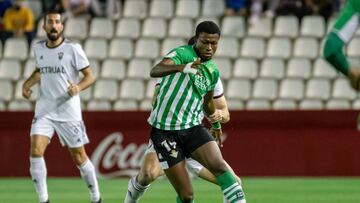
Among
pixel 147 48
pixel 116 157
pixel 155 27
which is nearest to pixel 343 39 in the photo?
pixel 116 157

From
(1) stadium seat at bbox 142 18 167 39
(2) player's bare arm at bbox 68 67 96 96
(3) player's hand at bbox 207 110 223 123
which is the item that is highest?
(3) player's hand at bbox 207 110 223 123

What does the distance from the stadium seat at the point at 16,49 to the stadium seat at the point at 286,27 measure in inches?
198

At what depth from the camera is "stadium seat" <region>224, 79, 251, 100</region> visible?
20.6m

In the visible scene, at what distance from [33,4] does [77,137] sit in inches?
419

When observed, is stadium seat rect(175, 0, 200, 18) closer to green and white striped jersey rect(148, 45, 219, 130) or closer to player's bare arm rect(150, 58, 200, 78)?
green and white striped jersey rect(148, 45, 219, 130)

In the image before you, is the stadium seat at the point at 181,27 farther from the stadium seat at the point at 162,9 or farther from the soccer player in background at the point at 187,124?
the soccer player in background at the point at 187,124

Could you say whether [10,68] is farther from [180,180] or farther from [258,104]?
[180,180]

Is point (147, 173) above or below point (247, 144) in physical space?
above

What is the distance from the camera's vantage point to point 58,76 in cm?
1266

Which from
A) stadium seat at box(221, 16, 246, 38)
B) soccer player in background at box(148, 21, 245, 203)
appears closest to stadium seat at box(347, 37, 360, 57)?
stadium seat at box(221, 16, 246, 38)

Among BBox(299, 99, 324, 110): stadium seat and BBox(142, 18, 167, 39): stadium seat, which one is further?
BBox(142, 18, 167, 39): stadium seat

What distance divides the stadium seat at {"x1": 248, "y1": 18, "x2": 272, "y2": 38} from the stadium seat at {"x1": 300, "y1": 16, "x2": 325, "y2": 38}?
Result: 2.25ft

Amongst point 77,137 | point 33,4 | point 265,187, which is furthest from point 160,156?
point 33,4

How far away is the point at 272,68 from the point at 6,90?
5.20 meters
